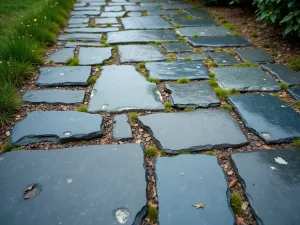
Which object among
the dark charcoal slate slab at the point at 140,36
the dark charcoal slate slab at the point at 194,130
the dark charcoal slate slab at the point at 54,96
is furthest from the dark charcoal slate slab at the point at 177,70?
the dark charcoal slate slab at the point at 140,36

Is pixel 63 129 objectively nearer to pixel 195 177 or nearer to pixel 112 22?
pixel 195 177

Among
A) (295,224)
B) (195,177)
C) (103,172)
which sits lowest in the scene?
(103,172)

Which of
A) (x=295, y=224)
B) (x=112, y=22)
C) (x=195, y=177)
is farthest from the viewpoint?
(x=112, y=22)

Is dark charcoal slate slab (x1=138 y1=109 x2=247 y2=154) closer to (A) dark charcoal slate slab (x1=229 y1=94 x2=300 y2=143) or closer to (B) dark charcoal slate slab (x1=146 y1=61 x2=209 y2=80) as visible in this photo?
(A) dark charcoal slate slab (x1=229 y1=94 x2=300 y2=143)

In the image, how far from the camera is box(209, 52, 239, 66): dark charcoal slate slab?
121 inches

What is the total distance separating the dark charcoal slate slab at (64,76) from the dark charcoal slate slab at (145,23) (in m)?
1.95

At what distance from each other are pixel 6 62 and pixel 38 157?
1.45m

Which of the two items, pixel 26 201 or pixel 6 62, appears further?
pixel 6 62

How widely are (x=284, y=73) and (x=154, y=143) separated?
1834 millimetres

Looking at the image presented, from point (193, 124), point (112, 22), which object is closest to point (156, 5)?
point (112, 22)

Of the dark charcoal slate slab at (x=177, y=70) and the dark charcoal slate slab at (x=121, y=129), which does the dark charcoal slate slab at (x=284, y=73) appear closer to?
the dark charcoal slate slab at (x=177, y=70)

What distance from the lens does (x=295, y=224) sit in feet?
4.06

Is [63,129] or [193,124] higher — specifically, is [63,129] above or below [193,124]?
below

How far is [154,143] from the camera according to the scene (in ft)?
6.05
